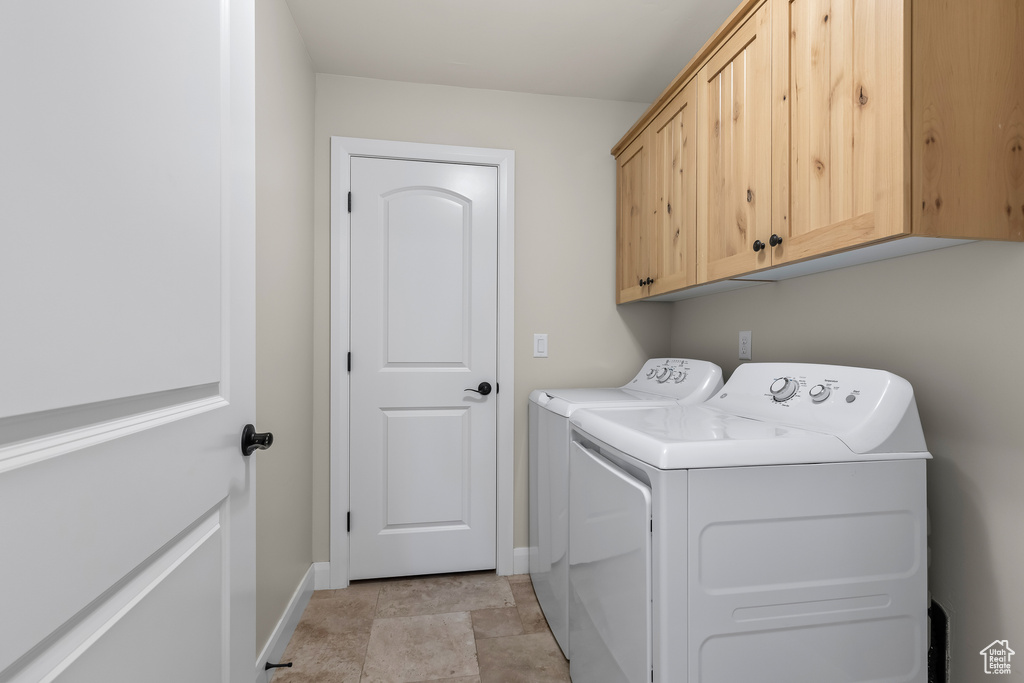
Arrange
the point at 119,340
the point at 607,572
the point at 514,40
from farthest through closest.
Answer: the point at 514,40, the point at 607,572, the point at 119,340

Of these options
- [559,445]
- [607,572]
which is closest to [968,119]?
[607,572]

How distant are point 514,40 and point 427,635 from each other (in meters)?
2.45

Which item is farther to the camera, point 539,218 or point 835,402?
point 539,218

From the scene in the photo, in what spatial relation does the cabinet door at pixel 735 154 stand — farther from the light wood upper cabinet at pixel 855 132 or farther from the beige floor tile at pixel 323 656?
the beige floor tile at pixel 323 656

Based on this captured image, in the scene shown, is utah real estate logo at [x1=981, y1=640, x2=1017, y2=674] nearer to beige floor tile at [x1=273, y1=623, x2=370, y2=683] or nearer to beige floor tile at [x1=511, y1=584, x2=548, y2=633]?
beige floor tile at [x1=511, y1=584, x2=548, y2=633]

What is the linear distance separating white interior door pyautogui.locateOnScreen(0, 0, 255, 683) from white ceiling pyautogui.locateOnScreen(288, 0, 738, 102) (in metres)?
1.22

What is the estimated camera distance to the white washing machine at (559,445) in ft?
5.67

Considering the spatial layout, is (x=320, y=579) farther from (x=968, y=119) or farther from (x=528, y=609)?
(x=968, y=119)

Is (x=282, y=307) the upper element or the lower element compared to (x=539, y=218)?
lower

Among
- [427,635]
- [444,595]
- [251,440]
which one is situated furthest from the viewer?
[444,595]

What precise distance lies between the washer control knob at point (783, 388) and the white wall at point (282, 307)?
63.5 inches

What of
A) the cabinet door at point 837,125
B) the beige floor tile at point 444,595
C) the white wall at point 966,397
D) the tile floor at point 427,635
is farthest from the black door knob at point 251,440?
the white wall at point 966,397

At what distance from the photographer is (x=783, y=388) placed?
1.40 meters

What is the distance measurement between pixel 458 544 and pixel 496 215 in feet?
5.44
